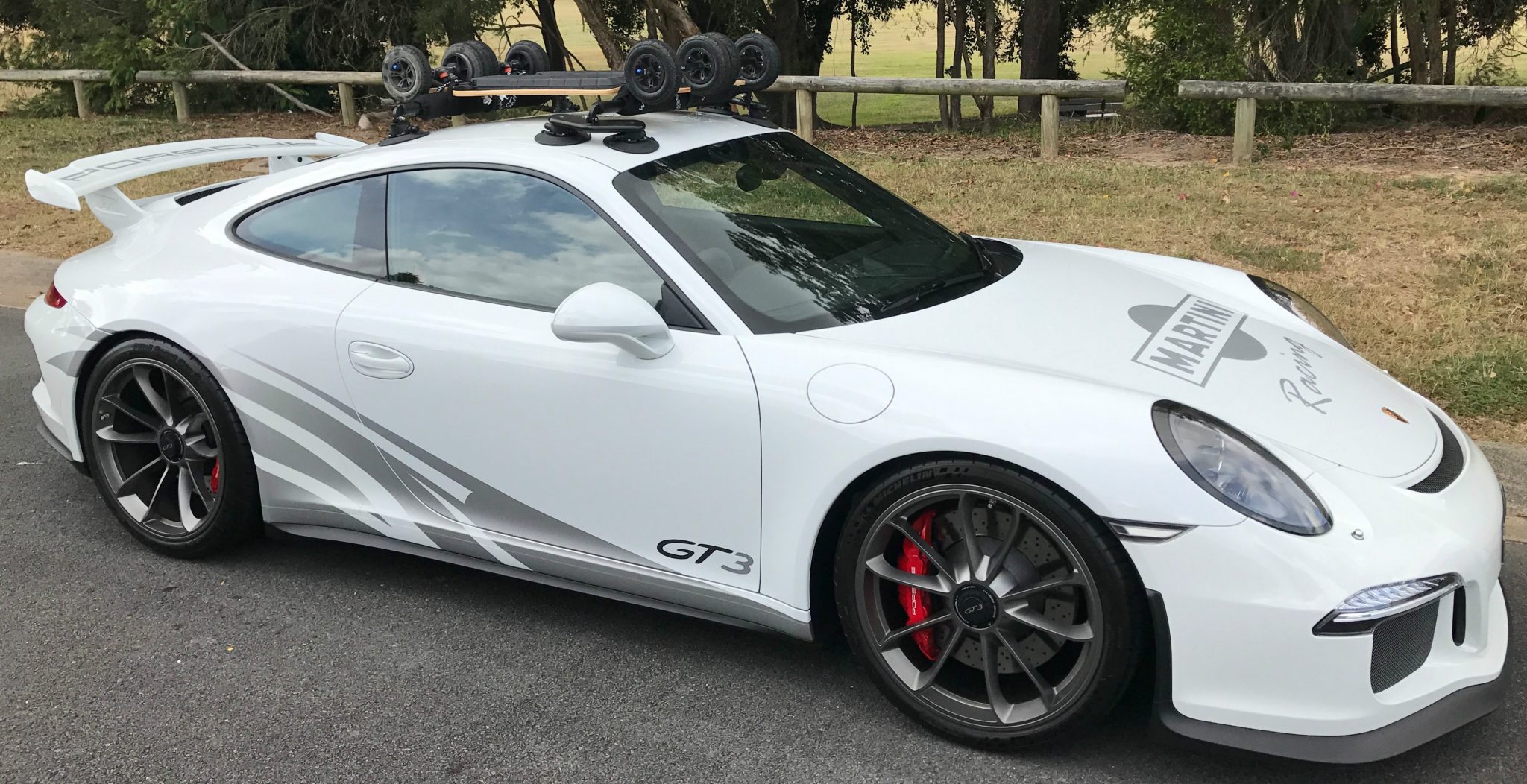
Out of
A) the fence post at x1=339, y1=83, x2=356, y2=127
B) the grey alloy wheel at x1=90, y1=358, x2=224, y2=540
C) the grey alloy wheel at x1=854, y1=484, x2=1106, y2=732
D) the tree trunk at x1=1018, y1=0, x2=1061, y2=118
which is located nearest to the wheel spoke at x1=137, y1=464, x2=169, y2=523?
the grey alloy wheel at x1=90, y1=358, x2=224, y2=540

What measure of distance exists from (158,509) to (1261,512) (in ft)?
11.4

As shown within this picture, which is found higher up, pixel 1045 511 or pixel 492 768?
pixel 1045 511

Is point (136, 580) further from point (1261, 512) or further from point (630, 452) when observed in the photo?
point (1261, 512)

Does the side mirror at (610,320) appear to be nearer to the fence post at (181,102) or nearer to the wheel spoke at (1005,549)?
the wheel spoke at (1005,549)

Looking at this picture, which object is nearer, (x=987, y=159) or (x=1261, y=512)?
(x=1261, y=512)

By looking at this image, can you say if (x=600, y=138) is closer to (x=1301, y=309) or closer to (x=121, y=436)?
(x=121, y=436)

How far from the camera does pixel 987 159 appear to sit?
10.7m

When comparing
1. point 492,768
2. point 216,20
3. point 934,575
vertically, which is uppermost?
point 216,20

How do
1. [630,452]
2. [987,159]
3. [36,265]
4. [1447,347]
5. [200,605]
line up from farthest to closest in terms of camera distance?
[987,159] < [36,265] < [1447,347] < [200,605] < [630,452]

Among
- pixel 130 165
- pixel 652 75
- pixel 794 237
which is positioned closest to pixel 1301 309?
pixel 794 237

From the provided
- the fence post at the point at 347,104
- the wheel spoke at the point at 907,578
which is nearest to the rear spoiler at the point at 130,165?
the wheel spoke at the point at 907,578

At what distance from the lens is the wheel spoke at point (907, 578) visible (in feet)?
9.72

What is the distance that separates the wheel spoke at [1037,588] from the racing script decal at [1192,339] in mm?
606

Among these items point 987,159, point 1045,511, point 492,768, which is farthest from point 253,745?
point 987,159
